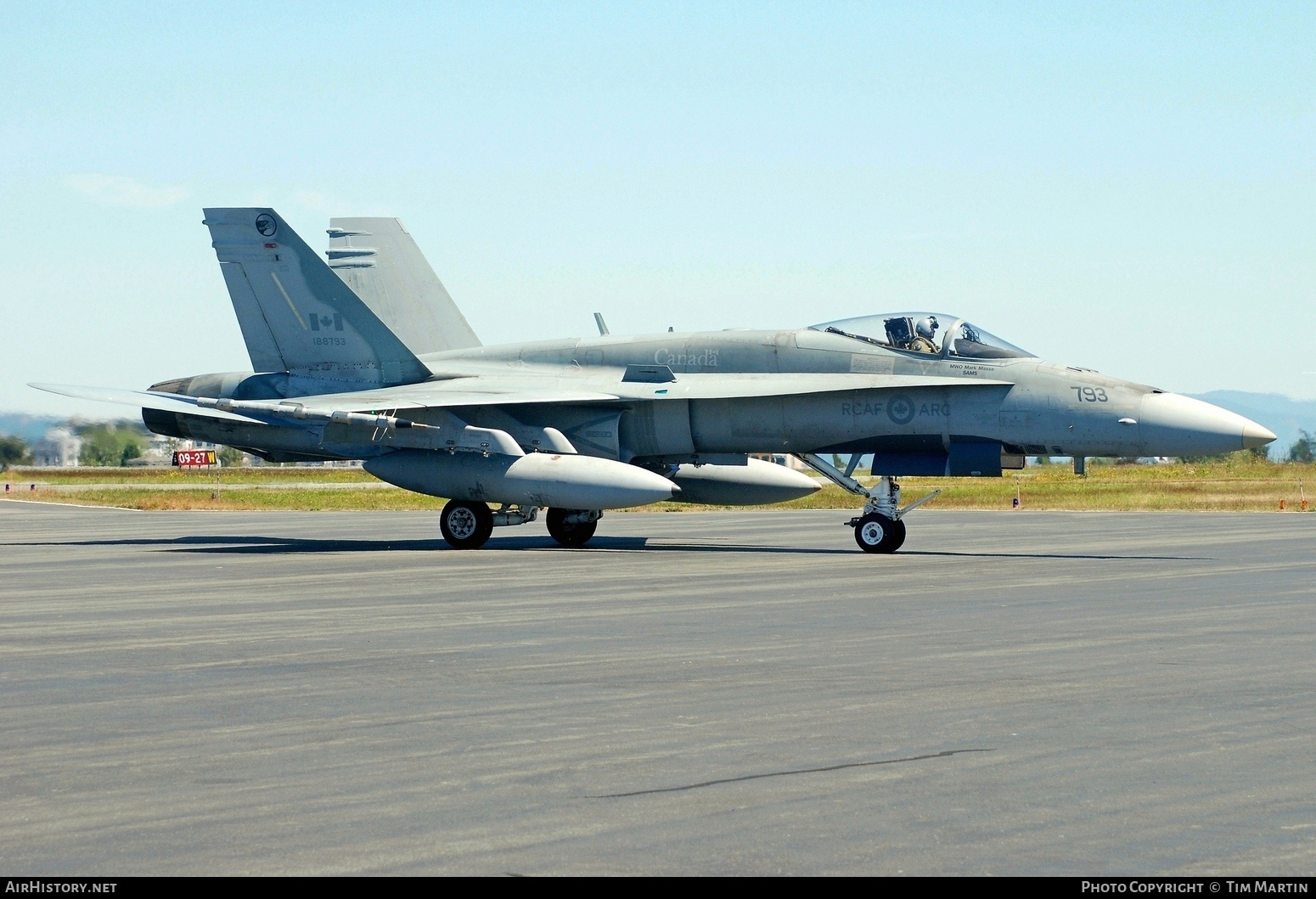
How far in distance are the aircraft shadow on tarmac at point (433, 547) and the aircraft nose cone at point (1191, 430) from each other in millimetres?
1431

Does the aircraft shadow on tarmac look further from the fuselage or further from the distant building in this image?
the distant building

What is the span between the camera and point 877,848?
521 cm

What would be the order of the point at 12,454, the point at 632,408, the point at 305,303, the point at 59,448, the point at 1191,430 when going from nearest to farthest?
the point at 1191,430 < the point at 632,408 < the point at 305,303 < the point at 59,448 < the point at 12,454

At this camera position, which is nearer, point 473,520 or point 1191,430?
point 1191,430

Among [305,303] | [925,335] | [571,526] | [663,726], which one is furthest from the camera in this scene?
[305,303]

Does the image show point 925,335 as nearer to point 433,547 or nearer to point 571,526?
point 571,526

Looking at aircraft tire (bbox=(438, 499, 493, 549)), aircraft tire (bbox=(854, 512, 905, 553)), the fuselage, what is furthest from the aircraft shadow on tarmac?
the fuselage

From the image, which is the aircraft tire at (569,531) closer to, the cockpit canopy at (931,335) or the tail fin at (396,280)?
the cockpit canopy at (931,335)

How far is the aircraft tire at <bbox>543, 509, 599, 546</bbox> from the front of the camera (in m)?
24.3

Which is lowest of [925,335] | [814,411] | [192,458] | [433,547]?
[192,458]

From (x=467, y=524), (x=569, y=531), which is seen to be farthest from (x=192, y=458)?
(x=467, y=524)

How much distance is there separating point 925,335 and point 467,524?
7331mm

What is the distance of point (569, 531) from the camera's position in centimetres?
2431

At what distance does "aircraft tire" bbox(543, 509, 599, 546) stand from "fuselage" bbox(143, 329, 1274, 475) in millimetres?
1461
